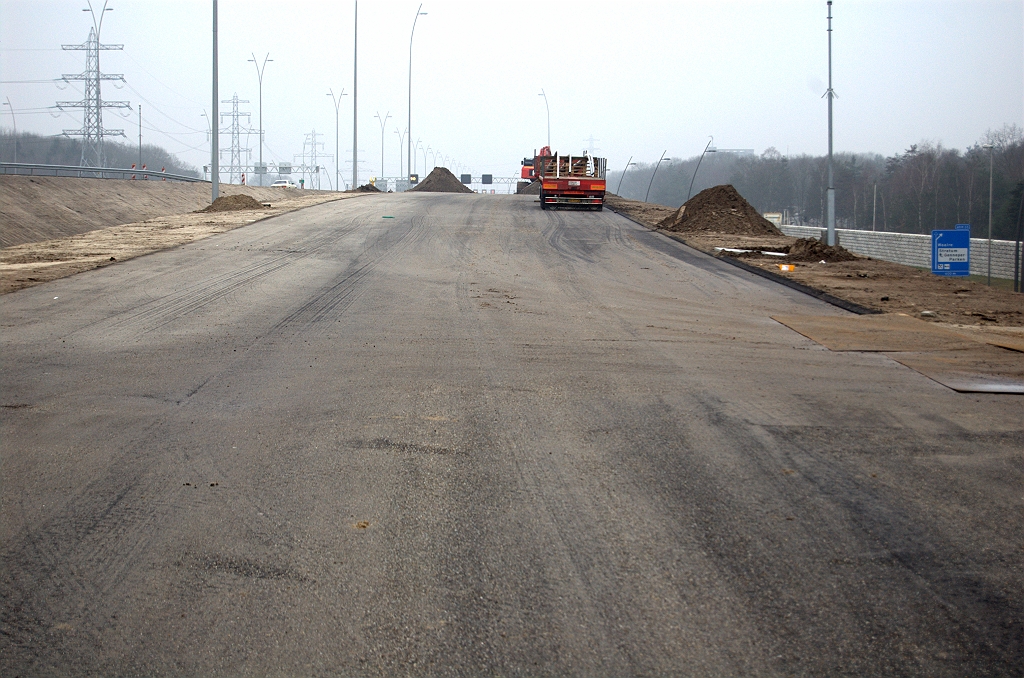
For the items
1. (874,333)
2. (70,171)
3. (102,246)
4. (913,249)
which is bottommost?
(874,333)

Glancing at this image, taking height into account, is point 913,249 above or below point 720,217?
below

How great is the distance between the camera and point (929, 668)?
3641 millimetres

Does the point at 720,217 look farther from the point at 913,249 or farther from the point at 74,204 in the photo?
the point at 74,204

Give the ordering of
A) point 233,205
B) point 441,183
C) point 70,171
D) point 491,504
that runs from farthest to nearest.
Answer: point 441,183 → point 70,171 → point 233,205 → point 491,504

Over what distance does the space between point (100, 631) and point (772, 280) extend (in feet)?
51.6

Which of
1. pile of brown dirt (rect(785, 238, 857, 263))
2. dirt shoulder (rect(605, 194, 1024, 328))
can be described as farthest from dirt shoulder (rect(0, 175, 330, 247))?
pile of brown dirt (rect(785, 238, 857, 263))

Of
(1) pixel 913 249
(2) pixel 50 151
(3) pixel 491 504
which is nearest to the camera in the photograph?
(3) pixel 491 504

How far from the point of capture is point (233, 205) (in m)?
32.4

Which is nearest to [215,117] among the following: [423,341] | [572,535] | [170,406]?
[423,341]

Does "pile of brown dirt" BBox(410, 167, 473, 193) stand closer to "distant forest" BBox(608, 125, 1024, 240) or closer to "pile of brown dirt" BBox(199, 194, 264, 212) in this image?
"distant forest" BBox(608, 125, 1024, 240)

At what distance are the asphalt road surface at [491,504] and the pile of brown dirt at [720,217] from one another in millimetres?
18395

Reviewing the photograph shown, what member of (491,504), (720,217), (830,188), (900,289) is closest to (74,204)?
(720,217)

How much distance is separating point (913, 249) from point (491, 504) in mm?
49050

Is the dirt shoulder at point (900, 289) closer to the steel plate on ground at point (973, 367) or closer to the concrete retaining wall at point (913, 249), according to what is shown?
the steel plate on ground at point (973, 367)
